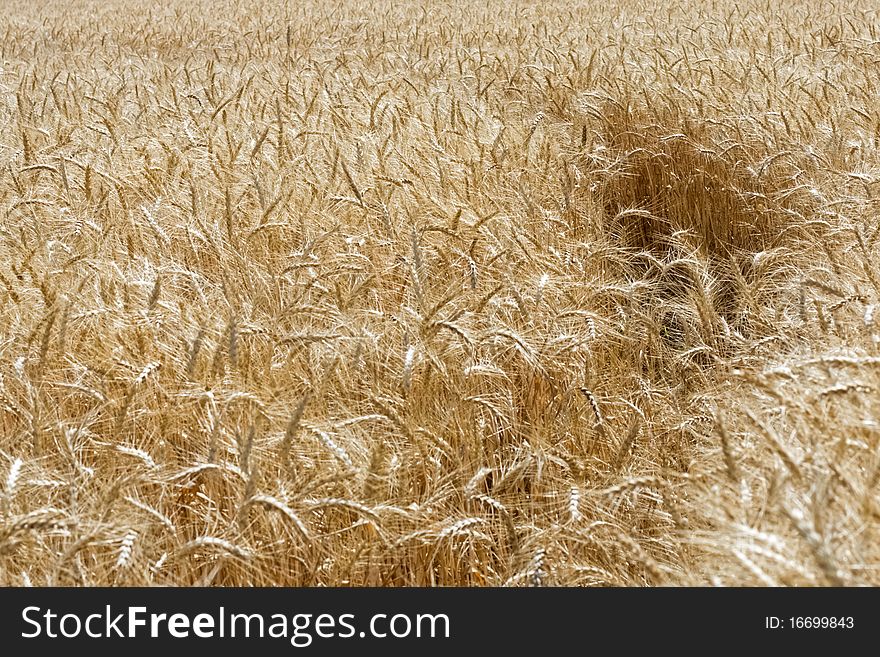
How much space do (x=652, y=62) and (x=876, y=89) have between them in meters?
1.32

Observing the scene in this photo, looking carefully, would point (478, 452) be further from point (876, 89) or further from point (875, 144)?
point (876, 89)

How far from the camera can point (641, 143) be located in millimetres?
3822

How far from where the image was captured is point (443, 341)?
2.07m

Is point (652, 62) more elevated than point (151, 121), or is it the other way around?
point (652, 62)

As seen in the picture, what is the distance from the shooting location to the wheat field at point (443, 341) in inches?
56.7

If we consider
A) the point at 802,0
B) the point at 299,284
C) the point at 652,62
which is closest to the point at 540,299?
the point at 299,284

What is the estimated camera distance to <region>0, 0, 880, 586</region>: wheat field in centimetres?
144

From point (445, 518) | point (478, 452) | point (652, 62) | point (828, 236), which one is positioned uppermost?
point (652, 62)

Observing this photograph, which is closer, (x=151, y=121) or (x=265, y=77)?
(x=151, y=121)

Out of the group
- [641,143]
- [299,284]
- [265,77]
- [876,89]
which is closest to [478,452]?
[299,284]
